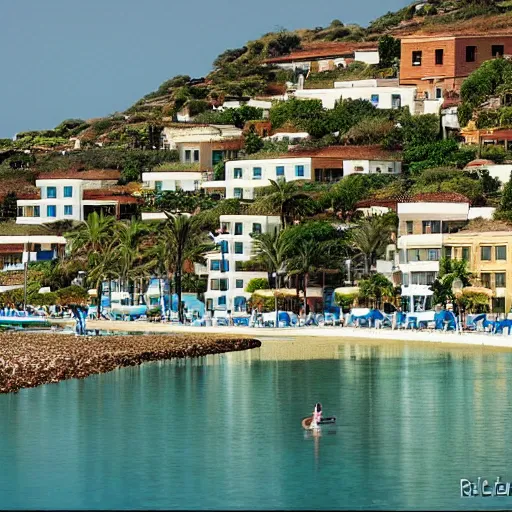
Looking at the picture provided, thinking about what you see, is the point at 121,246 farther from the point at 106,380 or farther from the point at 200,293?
the point at 106,380

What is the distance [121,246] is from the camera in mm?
108812

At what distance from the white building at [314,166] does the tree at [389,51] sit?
20.2 meters

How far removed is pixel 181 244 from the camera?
98.3 meters

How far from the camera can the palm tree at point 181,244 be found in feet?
322

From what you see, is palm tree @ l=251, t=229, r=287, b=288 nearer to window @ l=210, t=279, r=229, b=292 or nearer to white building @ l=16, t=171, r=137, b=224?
window @ l=210, t=279, r=229, b=292

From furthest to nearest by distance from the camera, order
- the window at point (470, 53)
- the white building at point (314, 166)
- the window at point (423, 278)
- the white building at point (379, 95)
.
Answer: the window at point (470, 53) → the white building at point (379, 95) → the white building at point (314, 166) → the window at point (423, 278)

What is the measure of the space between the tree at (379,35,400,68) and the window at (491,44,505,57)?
11.2 meters

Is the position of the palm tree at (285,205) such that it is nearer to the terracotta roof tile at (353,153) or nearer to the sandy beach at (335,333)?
the terracotta roof tile at (353,153)

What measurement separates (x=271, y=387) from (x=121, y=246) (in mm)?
50509

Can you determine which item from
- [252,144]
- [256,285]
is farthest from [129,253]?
[252,144]

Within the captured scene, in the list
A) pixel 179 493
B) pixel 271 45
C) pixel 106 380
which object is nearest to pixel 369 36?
pixel 271 45

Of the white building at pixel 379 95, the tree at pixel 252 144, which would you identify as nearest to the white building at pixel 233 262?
the tree at pixel 252 144

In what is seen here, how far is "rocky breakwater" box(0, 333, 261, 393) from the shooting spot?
63500mm

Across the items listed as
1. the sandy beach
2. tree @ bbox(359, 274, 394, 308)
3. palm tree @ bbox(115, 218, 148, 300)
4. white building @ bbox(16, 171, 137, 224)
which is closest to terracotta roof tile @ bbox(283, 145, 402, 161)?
white building @ bbox(16, 171, 137, 224)
